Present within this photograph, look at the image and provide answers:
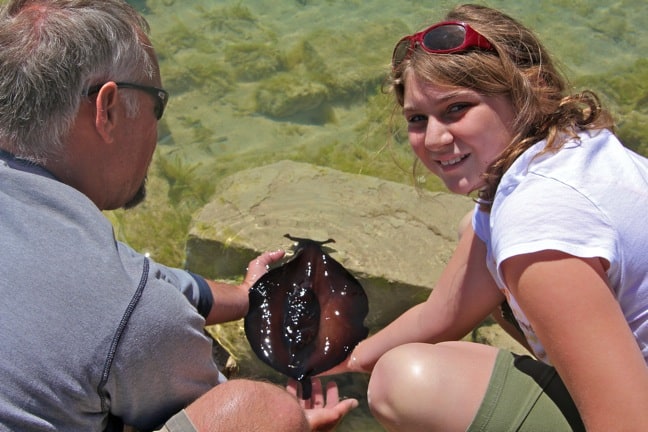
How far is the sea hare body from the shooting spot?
320 cm

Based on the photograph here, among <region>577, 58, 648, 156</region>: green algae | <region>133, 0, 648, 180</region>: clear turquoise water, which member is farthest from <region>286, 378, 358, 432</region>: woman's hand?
<region>577, 58, 648, 156</region>: green algae

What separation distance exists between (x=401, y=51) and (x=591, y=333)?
1273 mm

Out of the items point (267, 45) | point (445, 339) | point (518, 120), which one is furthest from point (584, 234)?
point (267, 45)

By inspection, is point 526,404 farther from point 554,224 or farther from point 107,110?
point 107,110

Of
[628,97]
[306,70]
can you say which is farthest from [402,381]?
[628,97]

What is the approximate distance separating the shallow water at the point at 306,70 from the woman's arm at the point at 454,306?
7.26ft

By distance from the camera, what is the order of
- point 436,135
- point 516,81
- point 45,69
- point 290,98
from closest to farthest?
point 45,69
point 516,81
point 436,135
point 290,98

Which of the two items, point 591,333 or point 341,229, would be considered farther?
point 341,229

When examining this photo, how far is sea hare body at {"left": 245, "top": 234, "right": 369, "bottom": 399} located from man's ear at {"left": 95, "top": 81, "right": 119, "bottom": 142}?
129cm

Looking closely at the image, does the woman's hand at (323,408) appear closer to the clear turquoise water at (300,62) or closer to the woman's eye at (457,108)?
the woman's eye at (457,108)

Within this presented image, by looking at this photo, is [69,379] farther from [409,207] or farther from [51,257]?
[409,207]

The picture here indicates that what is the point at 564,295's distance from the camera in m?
1.87

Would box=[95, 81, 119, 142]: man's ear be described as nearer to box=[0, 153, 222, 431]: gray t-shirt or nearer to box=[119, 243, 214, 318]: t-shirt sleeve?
box=[0, 153, 222, 431]: gray t-shirt

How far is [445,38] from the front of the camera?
95.3 inches
